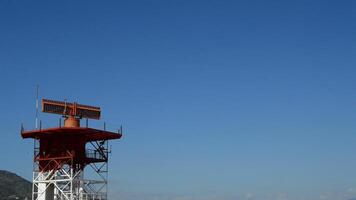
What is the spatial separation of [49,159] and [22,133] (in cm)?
513

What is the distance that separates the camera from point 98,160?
3159 inches

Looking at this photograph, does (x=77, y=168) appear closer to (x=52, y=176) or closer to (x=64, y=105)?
(x=52, y=176)

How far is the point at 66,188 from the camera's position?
3056 inches

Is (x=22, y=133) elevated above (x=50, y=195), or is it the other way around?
(x=22, y=133)

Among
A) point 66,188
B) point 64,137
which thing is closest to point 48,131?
point 64,137

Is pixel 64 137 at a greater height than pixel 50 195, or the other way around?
pixel 64 137

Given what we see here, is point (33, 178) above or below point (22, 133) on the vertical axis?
below

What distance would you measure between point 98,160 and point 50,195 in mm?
7410

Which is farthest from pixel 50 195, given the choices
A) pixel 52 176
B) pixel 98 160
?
pixel 98 160

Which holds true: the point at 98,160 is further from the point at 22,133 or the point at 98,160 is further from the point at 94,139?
the point at 22,133

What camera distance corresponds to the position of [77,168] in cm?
7812

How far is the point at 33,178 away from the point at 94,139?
9167 mm

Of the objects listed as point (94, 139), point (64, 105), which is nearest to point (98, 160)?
point (94, 139)

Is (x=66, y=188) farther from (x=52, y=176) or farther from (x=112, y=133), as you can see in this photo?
(x=112, y=133)
